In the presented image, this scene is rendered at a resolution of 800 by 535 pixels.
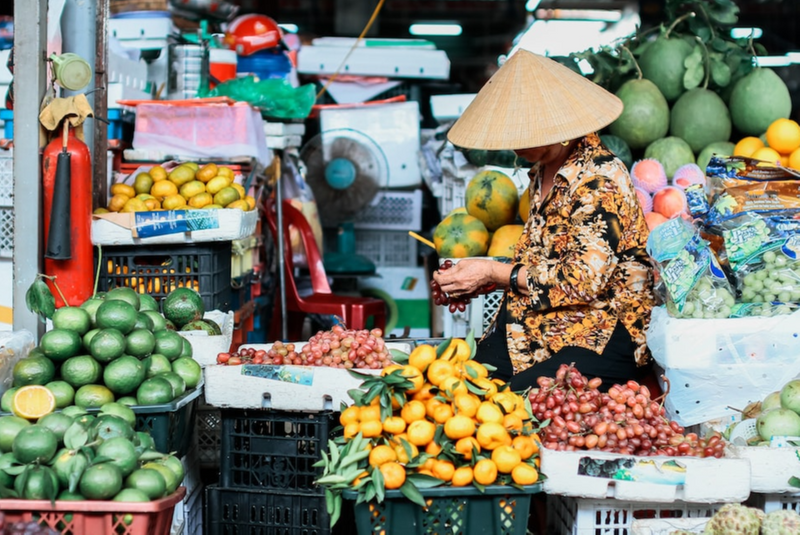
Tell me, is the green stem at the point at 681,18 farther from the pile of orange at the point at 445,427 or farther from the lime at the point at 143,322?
the lime at the point at 143,322

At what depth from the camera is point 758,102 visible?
172 inches

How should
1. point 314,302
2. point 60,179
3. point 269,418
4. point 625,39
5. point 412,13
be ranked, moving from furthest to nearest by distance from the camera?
point 412,13, point 314,302, point 625,39, point 60,179, point 269,418

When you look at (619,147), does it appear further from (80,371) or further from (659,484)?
(80,371)

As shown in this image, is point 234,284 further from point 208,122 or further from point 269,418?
point 269,418

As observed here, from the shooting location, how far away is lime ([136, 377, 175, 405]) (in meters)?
2.61

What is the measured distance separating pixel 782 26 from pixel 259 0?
8072 mm

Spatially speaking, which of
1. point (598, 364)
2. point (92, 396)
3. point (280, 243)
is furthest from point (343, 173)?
point (92, 396)

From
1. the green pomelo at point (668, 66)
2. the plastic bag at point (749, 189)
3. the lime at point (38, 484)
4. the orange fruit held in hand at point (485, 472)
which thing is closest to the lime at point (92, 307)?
the lime at point (38, 484)

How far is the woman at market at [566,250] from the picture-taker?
2869 mm

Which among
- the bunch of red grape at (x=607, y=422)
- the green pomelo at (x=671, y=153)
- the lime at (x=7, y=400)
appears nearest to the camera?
the bunch of red grape at (x=607, y=422)

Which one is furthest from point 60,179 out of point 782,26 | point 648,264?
point 782,26

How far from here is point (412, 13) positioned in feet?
45.9

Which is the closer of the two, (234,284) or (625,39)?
(234,284)

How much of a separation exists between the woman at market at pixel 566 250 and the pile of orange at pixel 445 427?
56cm
